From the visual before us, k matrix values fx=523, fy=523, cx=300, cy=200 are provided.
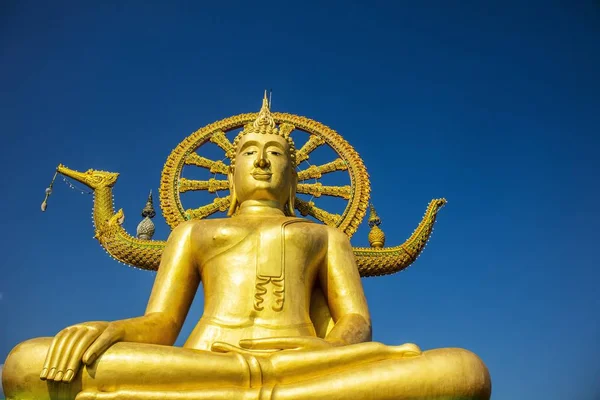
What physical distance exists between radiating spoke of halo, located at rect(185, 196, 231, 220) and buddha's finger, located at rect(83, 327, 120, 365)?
2707 millimetres

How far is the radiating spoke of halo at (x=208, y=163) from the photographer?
6.22 metres

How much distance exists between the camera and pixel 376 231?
6.60 m

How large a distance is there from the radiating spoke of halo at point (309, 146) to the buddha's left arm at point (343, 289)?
1.72 metres

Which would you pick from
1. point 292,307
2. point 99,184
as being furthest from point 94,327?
point 99,184

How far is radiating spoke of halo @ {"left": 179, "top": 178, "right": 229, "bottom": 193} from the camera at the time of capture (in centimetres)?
609

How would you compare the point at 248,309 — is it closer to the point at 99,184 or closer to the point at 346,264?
the point at 346,264

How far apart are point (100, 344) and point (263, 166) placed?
2.31m

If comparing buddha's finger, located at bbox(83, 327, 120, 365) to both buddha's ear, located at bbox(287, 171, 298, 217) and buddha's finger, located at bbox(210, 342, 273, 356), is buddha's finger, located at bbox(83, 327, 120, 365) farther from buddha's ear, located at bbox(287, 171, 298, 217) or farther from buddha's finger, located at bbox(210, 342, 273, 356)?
buddha's ear, located at bbox(287, 171, 298, 217)

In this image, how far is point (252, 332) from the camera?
404 cm

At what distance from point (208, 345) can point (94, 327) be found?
966mm

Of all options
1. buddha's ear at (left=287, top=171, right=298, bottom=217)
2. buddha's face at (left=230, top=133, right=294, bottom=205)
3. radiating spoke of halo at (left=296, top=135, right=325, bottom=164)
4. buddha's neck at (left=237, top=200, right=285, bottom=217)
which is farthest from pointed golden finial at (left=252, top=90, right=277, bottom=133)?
radiating spoke of halo at (left=296, top=135, right=325, bottom=164)

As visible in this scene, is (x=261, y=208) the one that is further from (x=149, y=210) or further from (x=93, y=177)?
(x=149, y=210)

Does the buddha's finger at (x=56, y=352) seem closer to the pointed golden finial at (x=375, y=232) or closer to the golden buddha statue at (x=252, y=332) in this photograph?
the golden buddha statue at (x=252, y=332)

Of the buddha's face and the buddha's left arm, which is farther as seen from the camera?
the buddha's face
